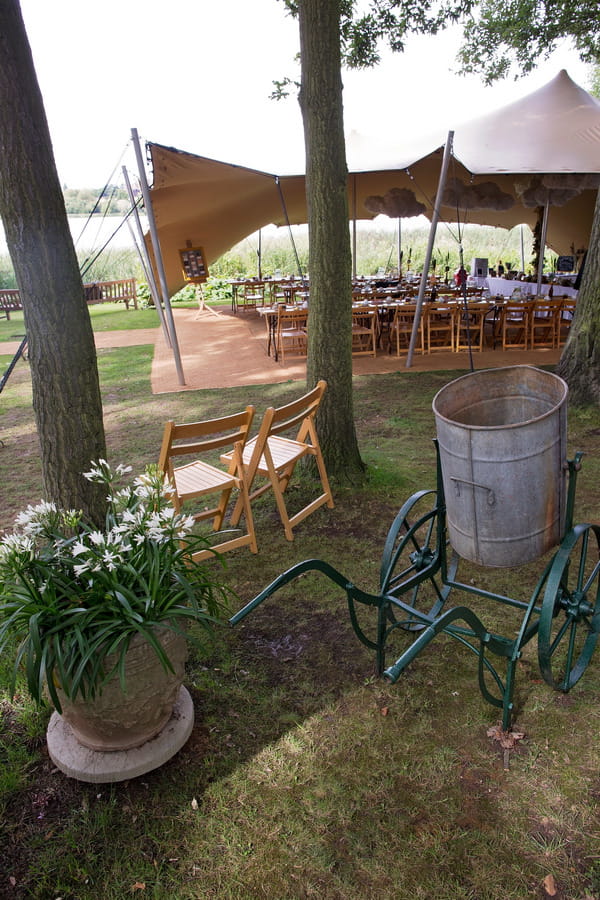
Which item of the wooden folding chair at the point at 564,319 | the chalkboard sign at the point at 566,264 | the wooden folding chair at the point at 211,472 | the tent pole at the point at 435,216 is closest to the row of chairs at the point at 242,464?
the wooden folding chair at the point at 211,472

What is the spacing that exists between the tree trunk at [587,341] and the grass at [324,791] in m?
3.78

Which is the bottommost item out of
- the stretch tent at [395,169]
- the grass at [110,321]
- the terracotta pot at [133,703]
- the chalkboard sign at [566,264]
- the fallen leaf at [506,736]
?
the fallen leaf at [506,736]

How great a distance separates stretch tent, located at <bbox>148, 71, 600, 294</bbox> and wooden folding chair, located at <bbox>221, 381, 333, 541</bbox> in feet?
15.0

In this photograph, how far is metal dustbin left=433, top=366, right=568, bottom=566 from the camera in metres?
2.17

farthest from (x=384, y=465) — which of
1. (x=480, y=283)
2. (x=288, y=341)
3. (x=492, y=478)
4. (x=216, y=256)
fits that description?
(x=480, y=283)

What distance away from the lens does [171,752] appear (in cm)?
218

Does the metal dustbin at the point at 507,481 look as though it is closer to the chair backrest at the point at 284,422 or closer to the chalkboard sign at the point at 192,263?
the chair backrest at the point at 284,422

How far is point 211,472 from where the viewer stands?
3703 millimetres

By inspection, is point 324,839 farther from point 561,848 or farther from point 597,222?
point 597,222

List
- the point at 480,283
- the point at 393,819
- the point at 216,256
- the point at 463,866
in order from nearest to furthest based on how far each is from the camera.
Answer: the point at 463,866 < the point at 393,819 < the point at 216,256 < the point at 480,283

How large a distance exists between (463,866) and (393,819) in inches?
9.9

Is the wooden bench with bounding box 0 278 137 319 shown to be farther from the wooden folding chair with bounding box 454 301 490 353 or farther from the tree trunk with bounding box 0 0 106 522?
the tree trunk with bounding box 0 0 106 522

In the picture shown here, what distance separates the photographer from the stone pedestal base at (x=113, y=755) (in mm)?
2102

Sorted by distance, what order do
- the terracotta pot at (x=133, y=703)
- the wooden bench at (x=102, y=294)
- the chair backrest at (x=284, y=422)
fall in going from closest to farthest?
1. the terracotta pot at (x=133, y=703)
2. the chair backrest at (x=284, y=422)
3. the wooden bench at (x=102, y=294)
